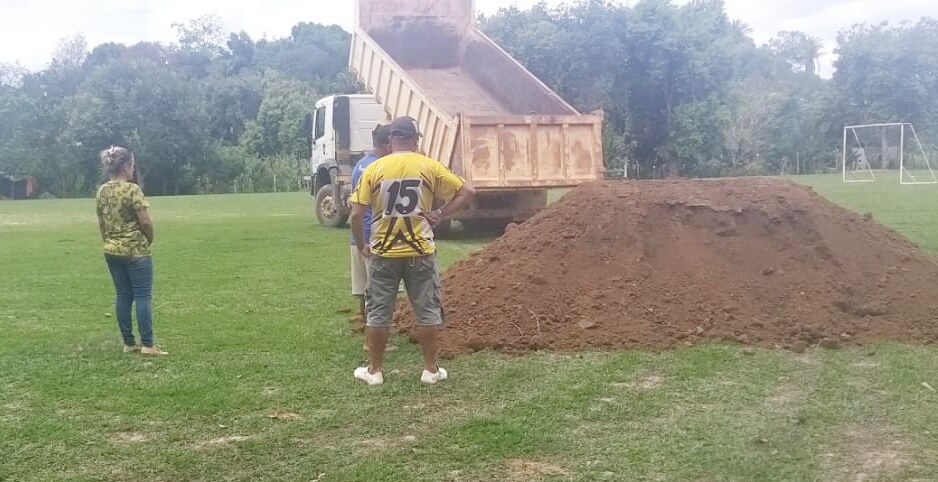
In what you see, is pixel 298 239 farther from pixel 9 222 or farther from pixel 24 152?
pixel 24 152

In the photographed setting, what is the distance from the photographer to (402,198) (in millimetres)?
5621

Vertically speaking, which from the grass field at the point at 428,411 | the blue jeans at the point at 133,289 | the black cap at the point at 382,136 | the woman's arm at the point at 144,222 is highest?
the black cap at the point at 382,136

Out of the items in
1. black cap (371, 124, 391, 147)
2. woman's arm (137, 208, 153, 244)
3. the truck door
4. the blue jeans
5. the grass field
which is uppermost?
the truck door

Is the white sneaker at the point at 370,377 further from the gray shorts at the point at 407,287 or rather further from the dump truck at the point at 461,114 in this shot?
the dump truck at the point at 461,114

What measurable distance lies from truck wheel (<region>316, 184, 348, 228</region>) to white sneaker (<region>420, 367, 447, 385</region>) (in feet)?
41.2

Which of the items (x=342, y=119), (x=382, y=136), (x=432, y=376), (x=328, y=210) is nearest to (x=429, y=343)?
(x=432, y=376)

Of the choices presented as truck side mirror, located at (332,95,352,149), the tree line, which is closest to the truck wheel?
truck side mirror, located at (332,95,352,149)

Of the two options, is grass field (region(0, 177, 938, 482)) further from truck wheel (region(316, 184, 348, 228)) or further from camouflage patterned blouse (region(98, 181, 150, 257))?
truck wheel (region(316, 184, 348, 228))

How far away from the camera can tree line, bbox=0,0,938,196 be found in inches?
1596

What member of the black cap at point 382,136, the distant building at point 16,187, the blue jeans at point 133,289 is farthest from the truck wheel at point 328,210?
the distant building at point 16,187

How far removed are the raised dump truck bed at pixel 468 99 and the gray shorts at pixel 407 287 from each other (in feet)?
24.2

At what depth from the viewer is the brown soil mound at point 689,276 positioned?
22.7 feet

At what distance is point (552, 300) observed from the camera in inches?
292

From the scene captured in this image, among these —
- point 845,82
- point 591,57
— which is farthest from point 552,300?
point 845,82
